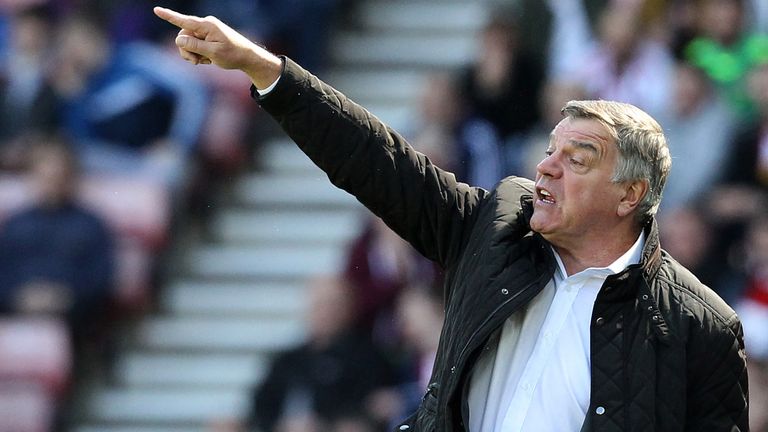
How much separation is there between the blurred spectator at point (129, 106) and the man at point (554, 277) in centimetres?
515

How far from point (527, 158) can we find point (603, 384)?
163 inches

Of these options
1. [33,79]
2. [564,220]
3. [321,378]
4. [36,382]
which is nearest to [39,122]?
[33,79]

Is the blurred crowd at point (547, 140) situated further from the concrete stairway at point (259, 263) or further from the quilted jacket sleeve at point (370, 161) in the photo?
the quilted jacket sleeve at point (370, 161)

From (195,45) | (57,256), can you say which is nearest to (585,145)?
(195,45)

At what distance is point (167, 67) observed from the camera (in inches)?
330

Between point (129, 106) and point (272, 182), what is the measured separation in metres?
0.89

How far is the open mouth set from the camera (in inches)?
127

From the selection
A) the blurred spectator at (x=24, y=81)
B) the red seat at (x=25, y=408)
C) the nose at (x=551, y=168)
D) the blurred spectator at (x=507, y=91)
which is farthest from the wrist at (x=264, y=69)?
the blurred spectator at (x=24, y=81)

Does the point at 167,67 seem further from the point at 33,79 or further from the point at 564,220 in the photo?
the point at 564,220

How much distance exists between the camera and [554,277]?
3287mm

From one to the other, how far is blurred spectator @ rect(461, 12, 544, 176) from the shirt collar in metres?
3.95

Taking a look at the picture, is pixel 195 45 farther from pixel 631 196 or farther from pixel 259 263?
pixel 259 263

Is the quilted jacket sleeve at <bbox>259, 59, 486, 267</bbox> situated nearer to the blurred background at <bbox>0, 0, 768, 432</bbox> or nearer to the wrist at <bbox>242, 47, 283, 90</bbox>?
the wrist at <bbox>242, 47, 283, 90</bbox>

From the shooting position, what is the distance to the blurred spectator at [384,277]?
721 cm
